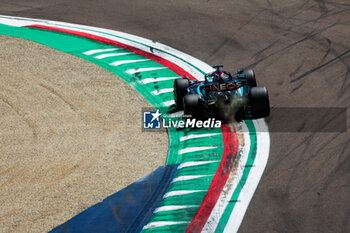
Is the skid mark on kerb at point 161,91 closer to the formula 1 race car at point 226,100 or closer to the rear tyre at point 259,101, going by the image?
the formula 1 race car at point 226,100

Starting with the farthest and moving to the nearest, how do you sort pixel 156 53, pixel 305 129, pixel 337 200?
pixel 156 53
pixel 305 129
pixel 337 200

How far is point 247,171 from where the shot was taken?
12.9 meters

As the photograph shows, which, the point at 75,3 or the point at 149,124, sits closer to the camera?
the point at 149,124

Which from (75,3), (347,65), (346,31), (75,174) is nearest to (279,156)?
(75,174)

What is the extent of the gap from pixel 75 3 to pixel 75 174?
15.3 metres

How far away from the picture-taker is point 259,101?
48.0ft

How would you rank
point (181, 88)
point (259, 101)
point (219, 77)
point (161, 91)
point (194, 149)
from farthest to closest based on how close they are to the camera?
point (161, 91) < point (181, 88) < point (219, 77) < point (259, 101) < point (194, 149)

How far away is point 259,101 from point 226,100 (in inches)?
38.3

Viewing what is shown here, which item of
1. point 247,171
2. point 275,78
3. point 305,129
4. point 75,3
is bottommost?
point 247,171

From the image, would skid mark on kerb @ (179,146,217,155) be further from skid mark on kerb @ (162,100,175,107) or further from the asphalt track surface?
skid mark on kerb @ (162,100,175,107)

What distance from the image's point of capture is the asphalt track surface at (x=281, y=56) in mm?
11440

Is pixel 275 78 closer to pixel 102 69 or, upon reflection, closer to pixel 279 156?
pixel 279 156

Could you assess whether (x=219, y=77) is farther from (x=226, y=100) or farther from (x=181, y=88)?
(x=181, y=88)

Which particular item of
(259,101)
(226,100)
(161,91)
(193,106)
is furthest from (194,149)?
(161,91)
